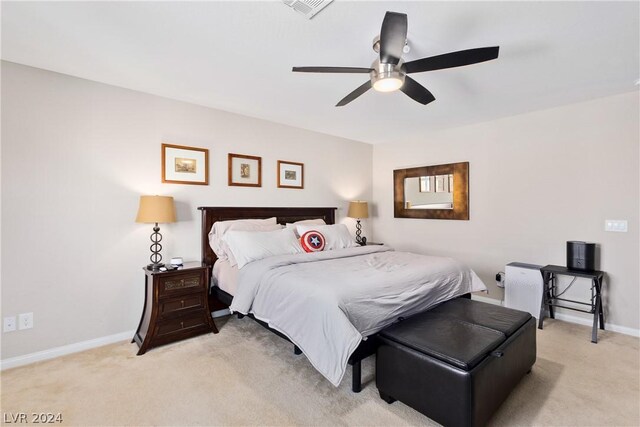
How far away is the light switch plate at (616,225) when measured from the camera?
304 centimetres

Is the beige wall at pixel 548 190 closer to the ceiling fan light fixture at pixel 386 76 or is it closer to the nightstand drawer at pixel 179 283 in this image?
the ceiling fan light fixture at pixel 386 76

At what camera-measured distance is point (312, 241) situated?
3.50 meters

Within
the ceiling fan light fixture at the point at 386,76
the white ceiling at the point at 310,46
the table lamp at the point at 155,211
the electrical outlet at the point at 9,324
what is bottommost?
the electrical outlet at the point at 9,324

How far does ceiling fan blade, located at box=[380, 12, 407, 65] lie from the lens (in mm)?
1517

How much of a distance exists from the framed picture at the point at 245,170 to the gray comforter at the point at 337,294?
131 cm

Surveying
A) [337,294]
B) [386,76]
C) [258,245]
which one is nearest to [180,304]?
[258,245]

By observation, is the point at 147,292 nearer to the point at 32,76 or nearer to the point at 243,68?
the point at 32,76

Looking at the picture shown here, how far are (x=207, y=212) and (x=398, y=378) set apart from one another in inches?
101

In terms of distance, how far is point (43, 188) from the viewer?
8.32 ft

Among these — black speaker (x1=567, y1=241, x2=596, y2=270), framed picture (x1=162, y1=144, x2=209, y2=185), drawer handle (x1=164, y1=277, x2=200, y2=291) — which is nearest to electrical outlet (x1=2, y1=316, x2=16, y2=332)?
drawer handle (x1=164, y1=277, x2=200, y2=291)

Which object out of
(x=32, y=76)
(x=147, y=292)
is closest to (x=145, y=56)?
(x=32, y=76)

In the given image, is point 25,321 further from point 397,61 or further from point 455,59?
point 455,59

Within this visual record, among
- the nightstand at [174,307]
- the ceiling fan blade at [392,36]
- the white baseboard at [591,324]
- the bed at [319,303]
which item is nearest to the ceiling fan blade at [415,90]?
the ceiling fan blade at [392,36]

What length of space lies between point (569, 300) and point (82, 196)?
195 inches
